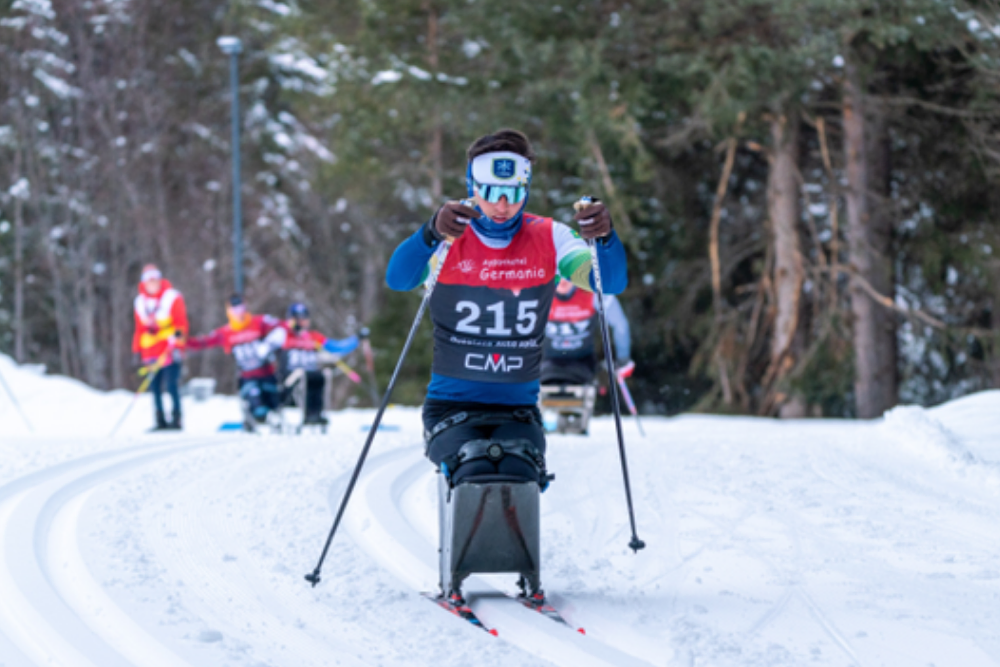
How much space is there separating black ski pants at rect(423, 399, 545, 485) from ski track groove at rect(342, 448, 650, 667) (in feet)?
1.77

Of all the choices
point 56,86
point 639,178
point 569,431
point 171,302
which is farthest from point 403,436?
Result: point 56,86

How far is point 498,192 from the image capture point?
4.64 meters

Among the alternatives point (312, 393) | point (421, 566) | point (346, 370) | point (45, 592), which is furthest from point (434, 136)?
point (45, 592)

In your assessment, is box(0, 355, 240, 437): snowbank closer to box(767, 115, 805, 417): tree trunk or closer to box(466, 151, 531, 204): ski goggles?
box(767, 115, 805, 417): tree trunk

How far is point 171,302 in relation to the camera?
13.1 meters

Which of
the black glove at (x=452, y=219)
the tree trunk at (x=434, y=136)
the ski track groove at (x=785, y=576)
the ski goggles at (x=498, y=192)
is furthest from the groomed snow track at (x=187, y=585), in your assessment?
the tree trunk at (x=434, y=136)

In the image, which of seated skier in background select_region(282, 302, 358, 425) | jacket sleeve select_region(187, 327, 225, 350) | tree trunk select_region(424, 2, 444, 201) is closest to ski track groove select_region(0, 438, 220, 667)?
jacket sleeve select_region(187, 327, 225, 350)

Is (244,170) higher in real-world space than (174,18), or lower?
lower

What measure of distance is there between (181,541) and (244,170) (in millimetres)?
30643

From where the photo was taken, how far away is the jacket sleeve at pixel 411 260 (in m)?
4.62

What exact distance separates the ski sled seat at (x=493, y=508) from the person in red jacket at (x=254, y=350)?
9439 millimetres

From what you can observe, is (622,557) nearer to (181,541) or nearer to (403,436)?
(181,541)

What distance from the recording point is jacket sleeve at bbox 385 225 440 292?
4.62 meters

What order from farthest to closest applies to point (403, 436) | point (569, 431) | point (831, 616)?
point (569, 431) < point (403, 436) < point (831, 616)
